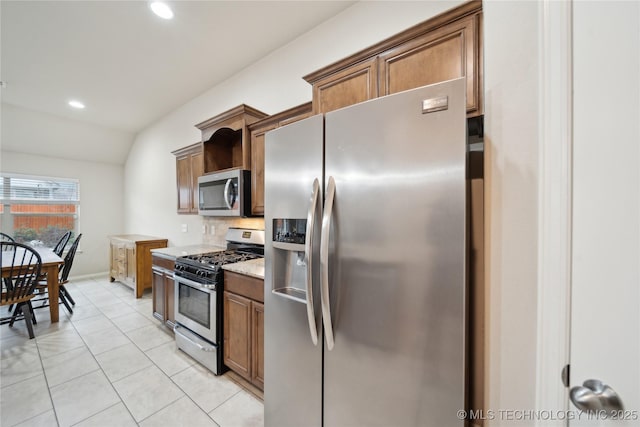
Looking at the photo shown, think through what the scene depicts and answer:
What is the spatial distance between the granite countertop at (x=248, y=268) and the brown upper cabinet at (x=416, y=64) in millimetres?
1249

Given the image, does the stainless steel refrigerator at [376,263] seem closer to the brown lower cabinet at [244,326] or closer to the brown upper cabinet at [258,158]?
the brown lower cabinet at [244,326]

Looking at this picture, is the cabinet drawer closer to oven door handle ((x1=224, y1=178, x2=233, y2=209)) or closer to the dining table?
oven door handle ((x1=224, y1=178, x2=233, y2=209))

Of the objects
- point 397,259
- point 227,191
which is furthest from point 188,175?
point 397,259

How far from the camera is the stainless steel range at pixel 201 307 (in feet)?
6.51

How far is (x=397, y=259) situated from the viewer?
3.07 ft

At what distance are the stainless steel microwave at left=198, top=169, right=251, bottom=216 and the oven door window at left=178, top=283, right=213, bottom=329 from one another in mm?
825

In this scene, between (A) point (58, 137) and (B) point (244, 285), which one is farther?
(A) point (58, 137)


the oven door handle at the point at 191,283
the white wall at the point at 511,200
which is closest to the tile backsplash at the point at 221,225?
the oven door handle at the point at 191,283

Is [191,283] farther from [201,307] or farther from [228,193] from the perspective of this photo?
[228,193]

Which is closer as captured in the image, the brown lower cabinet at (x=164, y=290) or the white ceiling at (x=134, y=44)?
the white ceiling at (x=134, y=44)

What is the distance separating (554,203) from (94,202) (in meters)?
7.34

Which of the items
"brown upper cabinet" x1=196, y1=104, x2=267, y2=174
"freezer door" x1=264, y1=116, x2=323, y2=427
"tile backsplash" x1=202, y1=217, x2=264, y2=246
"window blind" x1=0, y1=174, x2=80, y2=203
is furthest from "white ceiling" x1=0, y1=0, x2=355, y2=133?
"tile backsplash" x1=202, y1=217, x2=264, y2=246

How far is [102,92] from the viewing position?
3.49 metres

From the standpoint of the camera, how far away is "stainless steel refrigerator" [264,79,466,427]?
85 cm
